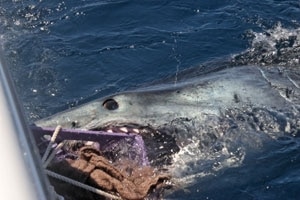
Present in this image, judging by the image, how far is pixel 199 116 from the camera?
410cm

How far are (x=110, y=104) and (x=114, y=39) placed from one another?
287 centimetres

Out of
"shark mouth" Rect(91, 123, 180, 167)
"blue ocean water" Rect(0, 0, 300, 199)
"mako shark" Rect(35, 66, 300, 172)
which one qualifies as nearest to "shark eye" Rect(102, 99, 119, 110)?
"mako shark" Rect(35, 66, 300, 172)

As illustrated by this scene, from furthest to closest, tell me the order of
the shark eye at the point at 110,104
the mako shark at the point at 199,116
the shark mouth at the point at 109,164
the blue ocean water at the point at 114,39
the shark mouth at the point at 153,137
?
the blue ocean water at the point at 114,39, the shark eye at the point at 110,104, the mako shark at the point at 199,116, the shark mouth at the point at 153,137, the shark mouth at the point at 109,164

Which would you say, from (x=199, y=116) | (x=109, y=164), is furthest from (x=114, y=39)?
(x=109, y=164)

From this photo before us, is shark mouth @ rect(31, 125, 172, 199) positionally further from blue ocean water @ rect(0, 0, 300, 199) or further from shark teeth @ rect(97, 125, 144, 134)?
blue ocean water @ rect(0, 0, 300, 199)

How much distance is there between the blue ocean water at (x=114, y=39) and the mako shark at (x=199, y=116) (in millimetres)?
1317

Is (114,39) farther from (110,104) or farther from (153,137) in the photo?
(153,137)

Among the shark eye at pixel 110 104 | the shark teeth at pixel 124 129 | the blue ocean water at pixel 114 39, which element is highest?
the shark eye at pixel 110 104

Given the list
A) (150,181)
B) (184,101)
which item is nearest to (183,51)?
(184,101)

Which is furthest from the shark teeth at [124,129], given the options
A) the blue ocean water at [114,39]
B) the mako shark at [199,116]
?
the blue ocean water at [114,39]

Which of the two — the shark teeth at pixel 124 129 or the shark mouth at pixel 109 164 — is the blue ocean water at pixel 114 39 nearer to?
the shark teeth at pixel 124 129

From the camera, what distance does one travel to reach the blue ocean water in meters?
5.94

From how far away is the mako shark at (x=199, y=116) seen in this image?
12.9ft

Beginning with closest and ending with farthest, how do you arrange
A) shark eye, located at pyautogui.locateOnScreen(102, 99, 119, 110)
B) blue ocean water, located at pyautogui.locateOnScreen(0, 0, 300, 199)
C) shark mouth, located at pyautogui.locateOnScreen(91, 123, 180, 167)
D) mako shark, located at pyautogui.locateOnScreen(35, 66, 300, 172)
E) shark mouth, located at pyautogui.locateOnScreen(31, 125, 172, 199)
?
shark mouth, located at pyautogui.locateOnScreen(31, 125, 172, 199) → shark mouth, located at pyautogui.locateOnScreen(91, 123, 180, 167) → mako shark, located at pyautogui.locateOnScreen(35, 66, 300, 172) → shark eye, located at pyautogui.locateOnScreen(102, 99, 119, 110) → blue ocean water, located at pyautogui.locateOnScreen(0, 0, 300, 199)
